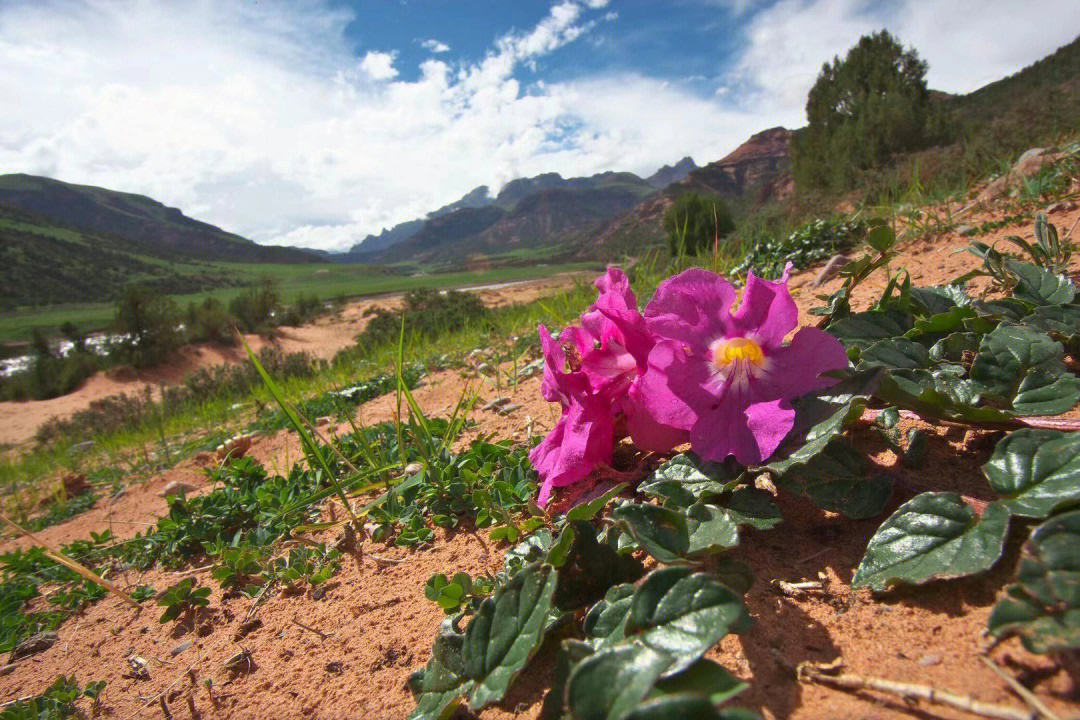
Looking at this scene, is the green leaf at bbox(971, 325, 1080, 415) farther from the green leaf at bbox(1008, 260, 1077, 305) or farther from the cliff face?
the cliff face

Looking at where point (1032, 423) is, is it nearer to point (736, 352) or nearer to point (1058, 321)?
point (1058, 321)

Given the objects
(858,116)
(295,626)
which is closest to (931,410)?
(295,626)

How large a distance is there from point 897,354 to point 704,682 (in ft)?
2.91

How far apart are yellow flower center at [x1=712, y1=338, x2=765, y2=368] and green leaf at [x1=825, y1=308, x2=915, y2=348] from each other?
35 centimetres

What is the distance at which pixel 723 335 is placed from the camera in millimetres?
1199

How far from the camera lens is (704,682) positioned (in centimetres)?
77

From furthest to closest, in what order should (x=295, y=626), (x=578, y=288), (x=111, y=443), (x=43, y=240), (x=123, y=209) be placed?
1. (x=123, y=209)
2. (x=43, y=240)
3. (x=111, y=443)
4. (x=578, y=288)
5. (x=295, y=626)

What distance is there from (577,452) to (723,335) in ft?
1.34

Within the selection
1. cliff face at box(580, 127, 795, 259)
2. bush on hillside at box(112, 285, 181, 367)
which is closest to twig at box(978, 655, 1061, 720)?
Answer: bush on hillside at box(112, 285, 181, 367)

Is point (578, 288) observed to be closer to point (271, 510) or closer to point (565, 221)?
point (271, 510)

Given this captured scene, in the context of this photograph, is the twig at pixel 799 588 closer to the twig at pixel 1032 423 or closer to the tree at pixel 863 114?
the twig at pixel 1032 423

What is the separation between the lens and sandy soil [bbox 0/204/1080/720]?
0.80 meters

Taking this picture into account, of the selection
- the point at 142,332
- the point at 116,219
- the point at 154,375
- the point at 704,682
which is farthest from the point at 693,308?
the point at 116,219

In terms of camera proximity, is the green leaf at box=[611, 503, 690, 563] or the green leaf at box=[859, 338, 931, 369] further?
the green leaf at box=[859, 338, 931, 369]
